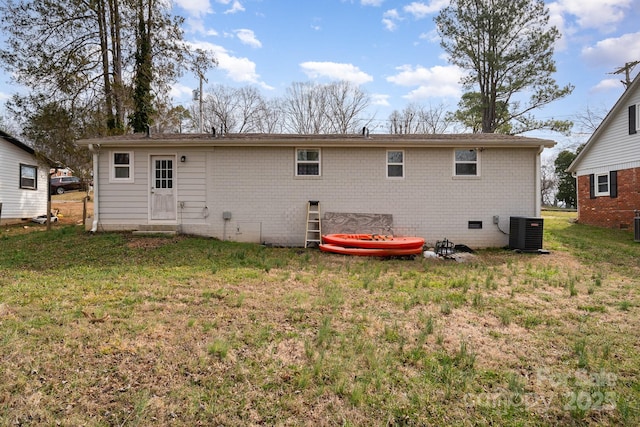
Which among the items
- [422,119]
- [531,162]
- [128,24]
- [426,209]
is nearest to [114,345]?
[426,209]

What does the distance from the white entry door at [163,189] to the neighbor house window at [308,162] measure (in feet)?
11.7

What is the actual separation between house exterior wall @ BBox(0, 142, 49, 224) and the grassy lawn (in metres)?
11.1

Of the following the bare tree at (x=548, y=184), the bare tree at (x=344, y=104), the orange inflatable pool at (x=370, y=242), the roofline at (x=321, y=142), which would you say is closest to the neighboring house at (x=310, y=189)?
the roofline at (x=321, y=142)

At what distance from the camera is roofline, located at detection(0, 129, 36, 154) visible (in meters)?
14.2

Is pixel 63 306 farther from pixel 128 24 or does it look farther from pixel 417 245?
pixel 128 24

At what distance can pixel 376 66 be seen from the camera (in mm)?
17266

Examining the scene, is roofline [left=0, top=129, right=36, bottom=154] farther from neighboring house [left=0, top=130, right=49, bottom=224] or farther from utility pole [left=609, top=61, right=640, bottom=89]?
utility pole [left=609, top=61, right=640, bottom=89]

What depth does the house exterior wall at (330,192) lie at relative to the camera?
31.3ft

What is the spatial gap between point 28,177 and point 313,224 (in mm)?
15006

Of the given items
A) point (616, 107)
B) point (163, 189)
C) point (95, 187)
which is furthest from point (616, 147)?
point (95, 187)

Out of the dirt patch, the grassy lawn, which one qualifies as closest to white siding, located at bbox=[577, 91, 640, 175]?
the grassy lawn

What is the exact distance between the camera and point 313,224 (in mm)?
9531

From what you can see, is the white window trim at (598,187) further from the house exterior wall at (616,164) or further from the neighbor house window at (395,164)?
the neighbor house window at (395,164)

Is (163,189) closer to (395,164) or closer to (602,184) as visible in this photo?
(395,164)
